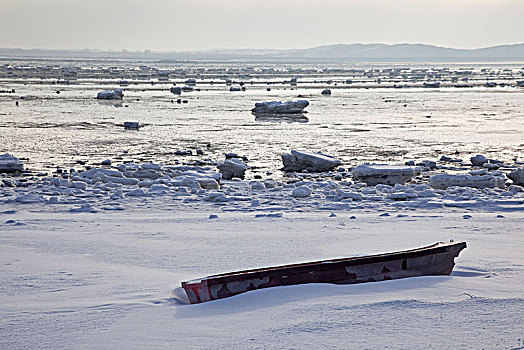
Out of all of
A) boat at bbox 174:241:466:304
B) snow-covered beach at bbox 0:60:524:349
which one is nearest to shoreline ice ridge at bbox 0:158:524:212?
snow-covered beach at bbox 0:60:524:349

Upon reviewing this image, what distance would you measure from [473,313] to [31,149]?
12150 millimetres

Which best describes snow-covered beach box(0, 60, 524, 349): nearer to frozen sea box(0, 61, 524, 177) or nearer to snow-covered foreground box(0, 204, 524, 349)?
snow-covered foreground box(0, 204, 524, 349)

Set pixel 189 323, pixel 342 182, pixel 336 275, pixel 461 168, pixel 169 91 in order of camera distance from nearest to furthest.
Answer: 1. pixel 189 323
2. pixel 336 275
3. pixel 342 182
4. pixel 461 168
5. pixel 169 91

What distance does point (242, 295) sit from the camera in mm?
3945

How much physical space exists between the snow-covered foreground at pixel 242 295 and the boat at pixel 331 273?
0.07m

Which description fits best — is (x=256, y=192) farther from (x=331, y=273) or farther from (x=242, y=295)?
(x=242, y=295)

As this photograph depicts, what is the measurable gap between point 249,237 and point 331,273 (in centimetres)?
178

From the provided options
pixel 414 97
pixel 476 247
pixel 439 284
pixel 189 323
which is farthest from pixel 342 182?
pixel 414 97

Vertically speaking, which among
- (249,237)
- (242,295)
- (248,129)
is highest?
(242,295)

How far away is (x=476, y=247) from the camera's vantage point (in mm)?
5465

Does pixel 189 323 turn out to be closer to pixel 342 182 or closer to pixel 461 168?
pixel 342 182

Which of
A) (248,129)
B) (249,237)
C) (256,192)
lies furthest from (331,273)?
(248,129)

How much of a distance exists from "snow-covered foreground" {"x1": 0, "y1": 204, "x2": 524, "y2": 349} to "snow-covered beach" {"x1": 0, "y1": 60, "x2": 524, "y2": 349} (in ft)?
0.05

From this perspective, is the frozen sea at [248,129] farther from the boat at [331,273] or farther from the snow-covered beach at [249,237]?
the boat at [331,273]
